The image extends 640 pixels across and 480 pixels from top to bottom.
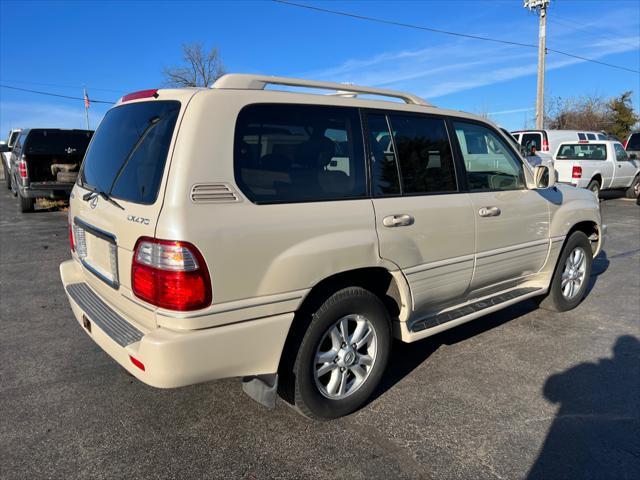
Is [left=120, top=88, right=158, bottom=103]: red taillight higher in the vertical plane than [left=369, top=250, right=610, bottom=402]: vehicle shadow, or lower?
higher

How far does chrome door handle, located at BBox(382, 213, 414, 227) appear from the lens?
302cm

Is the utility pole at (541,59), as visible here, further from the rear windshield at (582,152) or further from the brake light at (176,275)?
the brake light at (176,275)

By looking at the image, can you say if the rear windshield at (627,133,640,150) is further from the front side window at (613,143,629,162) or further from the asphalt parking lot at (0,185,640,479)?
the asphalt parking lot at (0,185,640,479)

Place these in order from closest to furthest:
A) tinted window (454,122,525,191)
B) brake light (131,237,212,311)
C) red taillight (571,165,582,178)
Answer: brake light (131,237,212,311) < tinted window (454,122,525,191) < red taillight (571,165,582,178)

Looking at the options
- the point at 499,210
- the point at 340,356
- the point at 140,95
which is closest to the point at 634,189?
the point at 499,210

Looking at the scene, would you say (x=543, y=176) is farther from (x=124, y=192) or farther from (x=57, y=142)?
(x=57, y=142)

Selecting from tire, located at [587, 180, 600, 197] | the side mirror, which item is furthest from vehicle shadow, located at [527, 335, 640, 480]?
tire, located at [587, 180, 600, 197]

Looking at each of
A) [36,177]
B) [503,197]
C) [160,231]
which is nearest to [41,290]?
[160,231]

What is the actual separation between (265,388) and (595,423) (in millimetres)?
2044

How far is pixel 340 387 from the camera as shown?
3008 mm

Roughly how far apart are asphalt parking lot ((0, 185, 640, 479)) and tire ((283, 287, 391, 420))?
0.51ft

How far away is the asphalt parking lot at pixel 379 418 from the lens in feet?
8.47

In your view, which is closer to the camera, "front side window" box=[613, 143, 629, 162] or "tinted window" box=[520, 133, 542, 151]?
"front side window" box=[613, 143, 629, 162]

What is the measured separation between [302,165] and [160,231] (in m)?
0.90
